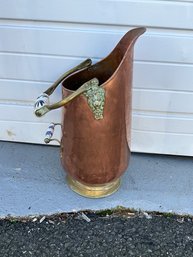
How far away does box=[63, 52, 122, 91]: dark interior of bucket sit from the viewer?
1905mm

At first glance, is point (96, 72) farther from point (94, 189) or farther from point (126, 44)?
point (94, 189)

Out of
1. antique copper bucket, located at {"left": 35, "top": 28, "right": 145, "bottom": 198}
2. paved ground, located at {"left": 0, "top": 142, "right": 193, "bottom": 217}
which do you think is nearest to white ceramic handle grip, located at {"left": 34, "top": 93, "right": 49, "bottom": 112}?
antique copper bucket, located at {"left": 35, "top": 28, "right": 145, "bottom": 198}

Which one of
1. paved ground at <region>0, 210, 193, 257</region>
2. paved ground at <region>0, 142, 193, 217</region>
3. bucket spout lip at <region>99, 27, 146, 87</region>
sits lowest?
paved ground at <region>0, 210, 193, 257</region>

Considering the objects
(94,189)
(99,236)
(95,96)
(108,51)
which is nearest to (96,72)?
(108,51)

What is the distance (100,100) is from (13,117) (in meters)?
0.82

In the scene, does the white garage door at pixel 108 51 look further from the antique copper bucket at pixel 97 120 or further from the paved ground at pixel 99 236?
the paved ground at pixel 99 236

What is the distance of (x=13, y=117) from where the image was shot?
233 centimetres

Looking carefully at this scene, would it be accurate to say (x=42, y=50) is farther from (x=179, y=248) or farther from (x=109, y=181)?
(x=179, y=248)

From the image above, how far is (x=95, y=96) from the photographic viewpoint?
5.48ft

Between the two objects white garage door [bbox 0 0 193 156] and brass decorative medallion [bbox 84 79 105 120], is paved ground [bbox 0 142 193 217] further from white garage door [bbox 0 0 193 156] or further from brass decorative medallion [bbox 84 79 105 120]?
brass decorative medallion [bbox 84 79 105 120]

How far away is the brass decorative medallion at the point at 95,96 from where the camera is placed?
1.66 metres

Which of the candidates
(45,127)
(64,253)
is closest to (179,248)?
(64,253)

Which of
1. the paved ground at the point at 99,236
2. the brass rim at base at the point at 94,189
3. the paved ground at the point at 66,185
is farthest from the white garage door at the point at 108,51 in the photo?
the paved ground at the point at 99,236

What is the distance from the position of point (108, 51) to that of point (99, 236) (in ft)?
3.00
